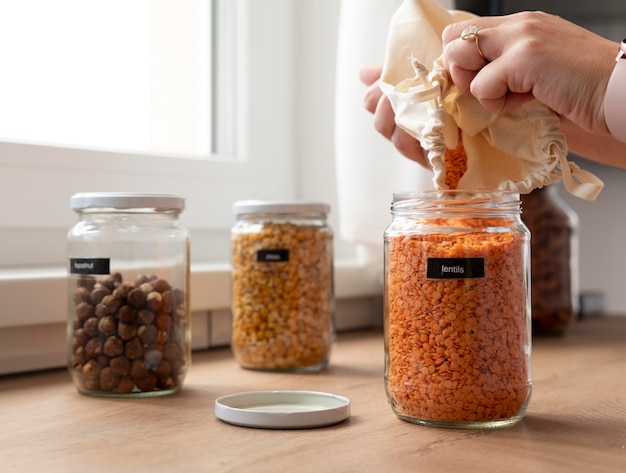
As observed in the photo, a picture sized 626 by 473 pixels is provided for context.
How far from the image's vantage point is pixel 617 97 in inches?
28.5

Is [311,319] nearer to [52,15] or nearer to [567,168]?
[567,168]

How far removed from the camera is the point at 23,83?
1350mm

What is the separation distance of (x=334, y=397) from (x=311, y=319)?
Answer: 29cm

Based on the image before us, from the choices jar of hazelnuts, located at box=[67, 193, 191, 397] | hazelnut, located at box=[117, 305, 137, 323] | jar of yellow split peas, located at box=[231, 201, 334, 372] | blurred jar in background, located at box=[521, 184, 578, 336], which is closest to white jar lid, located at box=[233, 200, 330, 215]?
jar of yellow split peas, located at box=[231, 201, 334, 372]

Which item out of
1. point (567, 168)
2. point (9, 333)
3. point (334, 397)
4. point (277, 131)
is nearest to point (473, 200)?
point (567, 168)

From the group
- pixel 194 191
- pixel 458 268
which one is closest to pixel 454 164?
pixel 458 268

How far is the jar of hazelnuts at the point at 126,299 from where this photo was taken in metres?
0.89

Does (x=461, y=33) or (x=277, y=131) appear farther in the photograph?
(x=277, y=131)

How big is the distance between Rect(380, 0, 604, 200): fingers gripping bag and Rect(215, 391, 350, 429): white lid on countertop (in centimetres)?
23

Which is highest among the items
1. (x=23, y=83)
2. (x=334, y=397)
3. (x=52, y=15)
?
(x=52, y=15)

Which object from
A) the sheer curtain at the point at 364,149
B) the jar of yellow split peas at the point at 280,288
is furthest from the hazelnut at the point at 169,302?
the sheer curtain at the point at 364,149

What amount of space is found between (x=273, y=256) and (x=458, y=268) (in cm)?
39

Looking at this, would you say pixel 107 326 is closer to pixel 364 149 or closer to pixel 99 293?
pixel 99 293

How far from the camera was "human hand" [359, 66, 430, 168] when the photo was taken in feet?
2.93
